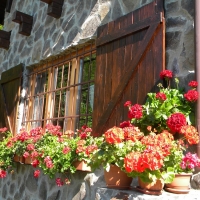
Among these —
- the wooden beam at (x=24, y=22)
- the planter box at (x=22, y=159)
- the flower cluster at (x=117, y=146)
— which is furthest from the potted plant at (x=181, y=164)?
the wooden beam at (x=24, y=22)

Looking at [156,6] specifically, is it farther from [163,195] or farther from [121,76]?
[163,195]

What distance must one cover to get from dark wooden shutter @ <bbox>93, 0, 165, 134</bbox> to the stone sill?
0.77m

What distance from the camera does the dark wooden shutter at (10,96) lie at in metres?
4.64

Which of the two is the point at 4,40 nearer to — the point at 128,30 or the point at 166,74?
the point at 128,30

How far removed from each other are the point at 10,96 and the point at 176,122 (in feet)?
11.2

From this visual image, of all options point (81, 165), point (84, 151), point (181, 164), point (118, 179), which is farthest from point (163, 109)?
point (81, 165)

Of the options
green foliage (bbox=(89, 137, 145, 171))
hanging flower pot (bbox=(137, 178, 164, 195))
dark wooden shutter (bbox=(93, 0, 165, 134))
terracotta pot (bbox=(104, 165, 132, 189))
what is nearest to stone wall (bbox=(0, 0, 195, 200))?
dark wooden shutter (bbox=(93, 0, 165, 134))

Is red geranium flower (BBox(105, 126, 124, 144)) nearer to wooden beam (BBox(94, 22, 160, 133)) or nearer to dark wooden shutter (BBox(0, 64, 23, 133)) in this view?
wooden beam (BBox(94, 22, 160, 133))

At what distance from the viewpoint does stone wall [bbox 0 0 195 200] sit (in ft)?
8.04

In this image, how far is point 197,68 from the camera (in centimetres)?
220

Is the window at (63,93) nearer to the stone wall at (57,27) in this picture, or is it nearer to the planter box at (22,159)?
the stone wall at (57,27)

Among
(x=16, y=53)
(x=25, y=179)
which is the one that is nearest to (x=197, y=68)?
(x=25, y=179)

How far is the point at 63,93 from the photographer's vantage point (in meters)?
4.04

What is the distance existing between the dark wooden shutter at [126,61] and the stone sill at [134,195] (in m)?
0.77
